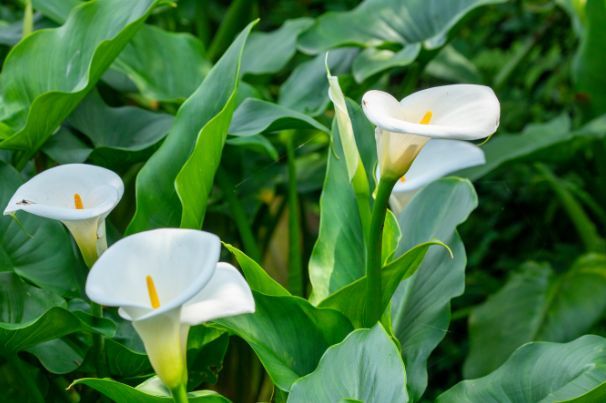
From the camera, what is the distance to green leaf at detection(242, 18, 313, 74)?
1421 millimetres

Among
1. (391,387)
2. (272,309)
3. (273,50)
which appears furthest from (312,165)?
(391,387)

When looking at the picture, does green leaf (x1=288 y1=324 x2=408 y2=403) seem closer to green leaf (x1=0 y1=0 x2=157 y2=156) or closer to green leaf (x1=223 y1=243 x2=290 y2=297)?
green leaf (x1=223 y1=243 x2=290 y2=297)

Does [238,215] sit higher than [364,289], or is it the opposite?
[364,289]

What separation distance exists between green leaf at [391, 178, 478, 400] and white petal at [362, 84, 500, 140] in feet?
0.77

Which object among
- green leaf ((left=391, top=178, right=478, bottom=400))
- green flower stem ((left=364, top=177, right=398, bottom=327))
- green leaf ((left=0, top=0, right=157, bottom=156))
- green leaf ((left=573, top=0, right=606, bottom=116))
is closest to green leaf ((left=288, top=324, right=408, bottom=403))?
green flower stem ((left=364, top=177, right=398, bottom=327))

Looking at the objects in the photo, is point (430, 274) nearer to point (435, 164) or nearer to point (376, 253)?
point (435, 164)

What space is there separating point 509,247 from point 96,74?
1.31 m

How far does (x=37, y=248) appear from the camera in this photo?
39.6 inches

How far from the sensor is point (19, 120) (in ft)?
3.58

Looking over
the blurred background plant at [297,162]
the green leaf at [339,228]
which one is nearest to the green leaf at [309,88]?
the blurred background plant at [297,162]

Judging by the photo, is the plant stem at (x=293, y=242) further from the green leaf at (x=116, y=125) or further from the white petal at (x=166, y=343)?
the white petal at (x=166, y=343)

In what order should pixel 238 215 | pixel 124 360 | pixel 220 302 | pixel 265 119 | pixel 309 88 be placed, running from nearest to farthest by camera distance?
pixel 220 302
pixel 124 360
pixel 265 119
pixel 238 215
pixel 309 88

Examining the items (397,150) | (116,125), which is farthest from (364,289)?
(116,125)

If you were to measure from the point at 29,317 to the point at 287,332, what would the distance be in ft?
0.92
